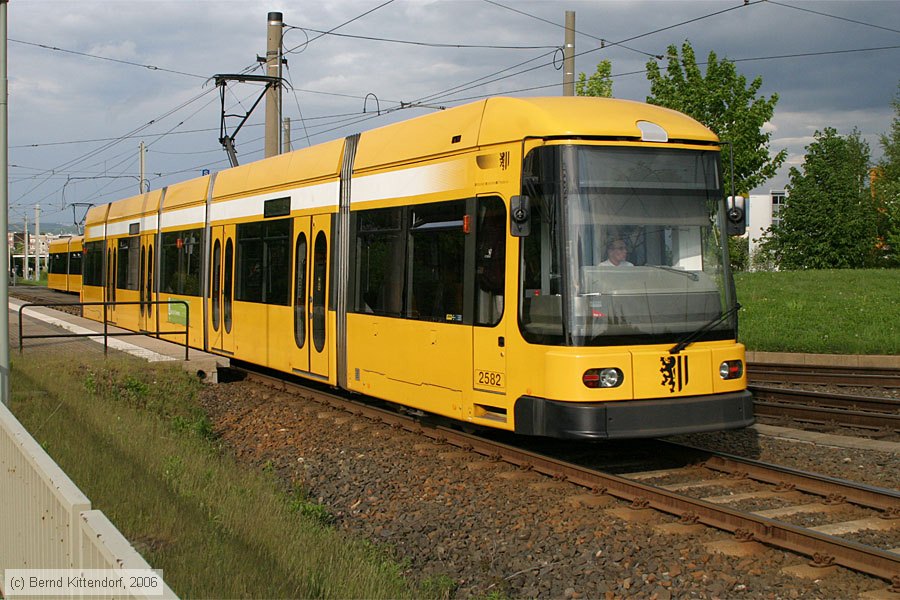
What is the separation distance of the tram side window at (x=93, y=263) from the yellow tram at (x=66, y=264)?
Result: 38.9 feet

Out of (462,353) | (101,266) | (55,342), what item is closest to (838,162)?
(101,266)

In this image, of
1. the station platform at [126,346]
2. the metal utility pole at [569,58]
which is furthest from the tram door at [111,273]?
the metal utility pole at [569,58]

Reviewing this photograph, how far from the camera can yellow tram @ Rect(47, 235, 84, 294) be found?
44569 millimetres

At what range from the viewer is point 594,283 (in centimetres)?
819

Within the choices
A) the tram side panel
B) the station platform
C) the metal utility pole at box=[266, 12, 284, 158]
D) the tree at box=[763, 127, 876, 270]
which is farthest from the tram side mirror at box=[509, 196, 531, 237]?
the tree at box=[763, 127, 876, 270]

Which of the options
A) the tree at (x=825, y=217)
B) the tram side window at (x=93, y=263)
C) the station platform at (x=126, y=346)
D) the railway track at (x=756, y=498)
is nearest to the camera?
the railway track at (x=756, y=498)

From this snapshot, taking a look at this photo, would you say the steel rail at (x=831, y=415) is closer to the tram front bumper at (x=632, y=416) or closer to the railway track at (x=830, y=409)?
the railway track at (x=830, y=409)

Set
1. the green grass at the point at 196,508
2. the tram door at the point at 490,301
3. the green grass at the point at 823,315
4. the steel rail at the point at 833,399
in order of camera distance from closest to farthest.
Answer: the green grass at the point at 196,508 → the tram door at the point at 490,301 → the steel rail at the point at 833,399 → the green grass at the point at 823,315

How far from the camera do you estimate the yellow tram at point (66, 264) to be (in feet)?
146

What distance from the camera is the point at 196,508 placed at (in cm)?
678

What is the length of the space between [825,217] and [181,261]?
5629 cm

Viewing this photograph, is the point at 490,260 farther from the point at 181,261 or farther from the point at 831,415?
the point at 181,261

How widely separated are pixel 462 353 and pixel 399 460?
1.33 meters

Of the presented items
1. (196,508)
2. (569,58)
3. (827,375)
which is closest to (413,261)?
(196,508)
